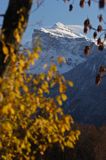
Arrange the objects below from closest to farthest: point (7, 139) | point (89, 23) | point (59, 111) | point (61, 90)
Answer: point (61, 90)
point (59, 111)
point (89, 23)
point (7, 139)

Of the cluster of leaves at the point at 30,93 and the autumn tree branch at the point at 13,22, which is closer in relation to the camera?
the cluster of leaves at the point at 30,93

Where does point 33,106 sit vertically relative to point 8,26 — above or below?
below

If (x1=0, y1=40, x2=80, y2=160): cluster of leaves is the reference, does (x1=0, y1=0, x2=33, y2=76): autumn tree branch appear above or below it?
above

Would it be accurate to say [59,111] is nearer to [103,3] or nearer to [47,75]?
[47,75]

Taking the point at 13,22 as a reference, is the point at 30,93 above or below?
below

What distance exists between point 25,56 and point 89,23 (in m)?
1.53

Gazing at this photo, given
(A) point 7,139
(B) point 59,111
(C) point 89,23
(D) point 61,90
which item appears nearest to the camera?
(D) point 61,90

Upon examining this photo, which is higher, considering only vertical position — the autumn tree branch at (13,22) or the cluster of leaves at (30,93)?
the autumn tree branch at (13,22)

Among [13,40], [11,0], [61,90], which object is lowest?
[61,90]

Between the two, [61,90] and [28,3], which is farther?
[28,3]

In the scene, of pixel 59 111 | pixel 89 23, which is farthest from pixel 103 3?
pixel 59 111

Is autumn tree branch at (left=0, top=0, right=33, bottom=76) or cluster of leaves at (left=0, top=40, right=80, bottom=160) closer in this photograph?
cluster of leaves at (left=0, top=40, right=80, bottom=160)

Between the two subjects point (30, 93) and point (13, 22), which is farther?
point (13, 22)

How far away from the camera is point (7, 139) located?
13289 millimetres
